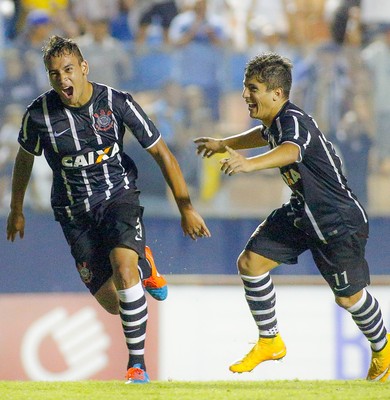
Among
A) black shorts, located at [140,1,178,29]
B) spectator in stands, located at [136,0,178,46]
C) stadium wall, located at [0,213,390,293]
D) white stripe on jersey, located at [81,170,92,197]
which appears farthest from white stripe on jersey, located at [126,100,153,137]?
black shorts, located at [140,1,178,29]

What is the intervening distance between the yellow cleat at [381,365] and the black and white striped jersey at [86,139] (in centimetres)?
175

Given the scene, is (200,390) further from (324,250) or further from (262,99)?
(262,99)

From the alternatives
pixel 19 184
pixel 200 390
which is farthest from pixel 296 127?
pixel 19 184

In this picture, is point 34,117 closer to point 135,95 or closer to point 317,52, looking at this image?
point 135,95

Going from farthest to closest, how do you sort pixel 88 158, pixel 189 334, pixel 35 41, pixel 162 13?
pixel 162 13 < pixel 35 41 < pixel 189 334 < pixel 88 158

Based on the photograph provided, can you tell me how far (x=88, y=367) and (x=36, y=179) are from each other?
2.05m

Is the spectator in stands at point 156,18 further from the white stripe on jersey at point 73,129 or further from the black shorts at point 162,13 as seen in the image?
the white stripe on jersey at point 73,129

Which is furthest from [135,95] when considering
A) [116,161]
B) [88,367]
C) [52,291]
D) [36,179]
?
[116,161]

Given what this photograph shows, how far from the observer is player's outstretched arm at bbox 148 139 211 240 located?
18.6 ft

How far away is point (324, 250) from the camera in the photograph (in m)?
5.76

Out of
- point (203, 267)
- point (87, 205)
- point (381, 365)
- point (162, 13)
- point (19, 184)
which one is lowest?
point (203, 267)

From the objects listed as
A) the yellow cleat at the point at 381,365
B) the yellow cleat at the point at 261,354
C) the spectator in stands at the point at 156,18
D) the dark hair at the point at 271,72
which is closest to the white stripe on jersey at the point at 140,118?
the dark hair at the point at 271,72

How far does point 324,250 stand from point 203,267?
4184mm

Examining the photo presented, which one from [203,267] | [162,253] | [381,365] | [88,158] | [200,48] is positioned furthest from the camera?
[200,48]
